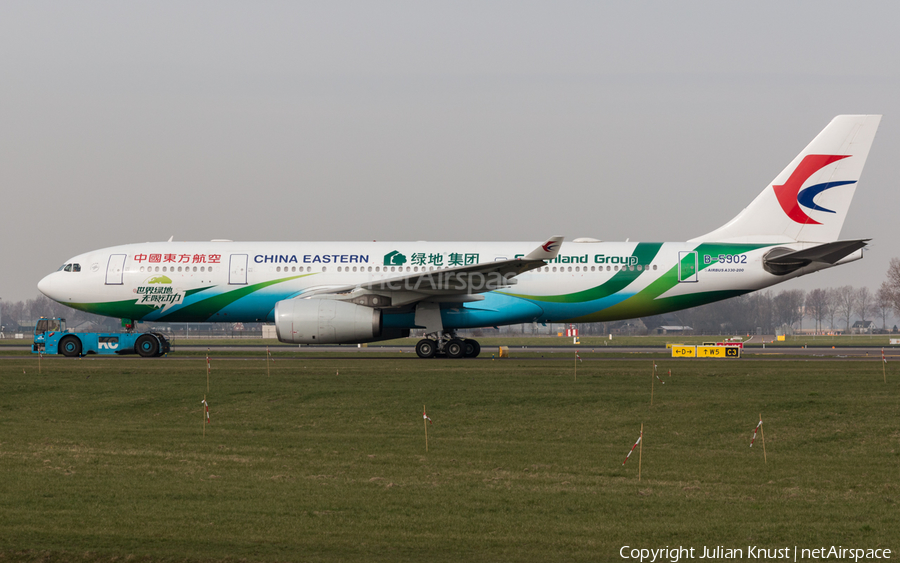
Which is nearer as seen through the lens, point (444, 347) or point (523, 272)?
point (523, 272)

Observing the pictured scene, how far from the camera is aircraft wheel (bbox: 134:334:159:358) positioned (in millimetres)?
31234

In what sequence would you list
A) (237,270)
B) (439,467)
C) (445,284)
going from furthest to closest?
(237,270) < (445,284) < (439,467)

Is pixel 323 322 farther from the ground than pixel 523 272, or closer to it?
closer to it

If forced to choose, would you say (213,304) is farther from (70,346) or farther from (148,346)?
(70,346)

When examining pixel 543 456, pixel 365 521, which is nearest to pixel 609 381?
pixel 543 456

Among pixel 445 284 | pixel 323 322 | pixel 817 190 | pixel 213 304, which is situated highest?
pixel 817 190

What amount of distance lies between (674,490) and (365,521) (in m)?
3.92

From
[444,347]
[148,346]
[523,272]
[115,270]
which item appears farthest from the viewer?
[115,270]

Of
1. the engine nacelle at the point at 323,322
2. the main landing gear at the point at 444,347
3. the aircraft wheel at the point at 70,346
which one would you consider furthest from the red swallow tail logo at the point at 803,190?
the aircraft wheel at the point at 70,346

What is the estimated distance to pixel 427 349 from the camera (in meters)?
29.9

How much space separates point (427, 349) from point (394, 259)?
369 centimetres

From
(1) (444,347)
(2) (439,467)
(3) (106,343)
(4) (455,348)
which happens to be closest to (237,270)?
(3) (106,343)

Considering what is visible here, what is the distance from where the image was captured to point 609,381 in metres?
21.1

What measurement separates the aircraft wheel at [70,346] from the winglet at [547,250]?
57.7 feet
